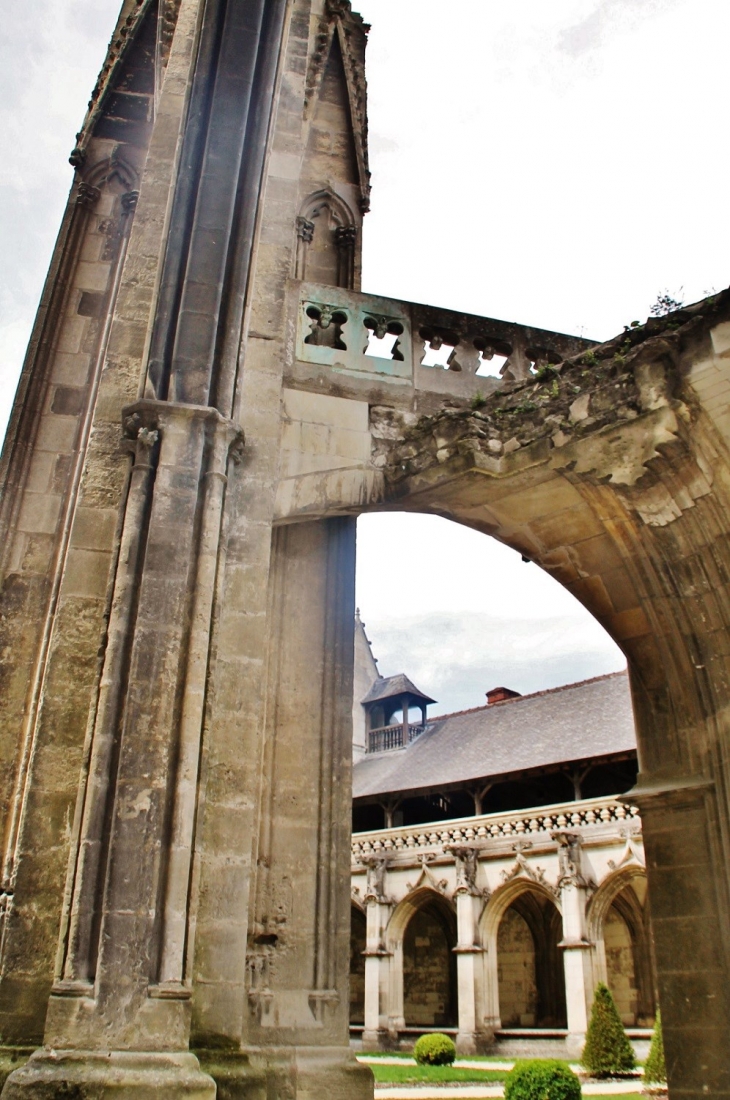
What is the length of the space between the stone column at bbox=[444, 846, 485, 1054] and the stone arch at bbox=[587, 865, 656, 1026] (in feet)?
11.1

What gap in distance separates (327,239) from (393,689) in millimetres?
30583

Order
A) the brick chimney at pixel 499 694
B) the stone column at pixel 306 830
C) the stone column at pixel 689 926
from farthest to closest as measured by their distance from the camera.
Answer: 1. the brick chimney at pixel 499 694
2. the stone column at pixel 689 926
3. the stone column at pixel 306 830

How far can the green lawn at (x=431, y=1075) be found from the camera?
57.3 feet

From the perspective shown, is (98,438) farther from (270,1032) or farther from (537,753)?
(537,753)

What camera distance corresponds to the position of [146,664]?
5.00 metres

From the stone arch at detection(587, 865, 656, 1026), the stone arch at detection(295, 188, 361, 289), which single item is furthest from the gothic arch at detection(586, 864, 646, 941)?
the stone arch at detection(295, 188, 361, 289)

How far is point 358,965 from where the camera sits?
31.2 meters

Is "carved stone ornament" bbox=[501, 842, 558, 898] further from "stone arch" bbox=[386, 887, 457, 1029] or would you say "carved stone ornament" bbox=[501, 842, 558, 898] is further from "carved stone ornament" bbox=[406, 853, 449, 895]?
"stone arch" bbox=[386, 887, 457, 1029]

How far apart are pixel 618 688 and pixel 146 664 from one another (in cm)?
2584

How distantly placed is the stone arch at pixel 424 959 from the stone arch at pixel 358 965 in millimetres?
1757

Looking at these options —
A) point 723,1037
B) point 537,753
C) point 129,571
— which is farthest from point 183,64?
point 537,753

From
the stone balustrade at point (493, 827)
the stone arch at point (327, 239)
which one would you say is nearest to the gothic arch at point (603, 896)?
the stone balustrade at point (493, 827)

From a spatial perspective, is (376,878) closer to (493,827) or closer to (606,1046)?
(493,827)

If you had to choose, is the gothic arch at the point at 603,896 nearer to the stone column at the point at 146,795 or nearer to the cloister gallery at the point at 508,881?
the cloister gallery at the point at 508,881
